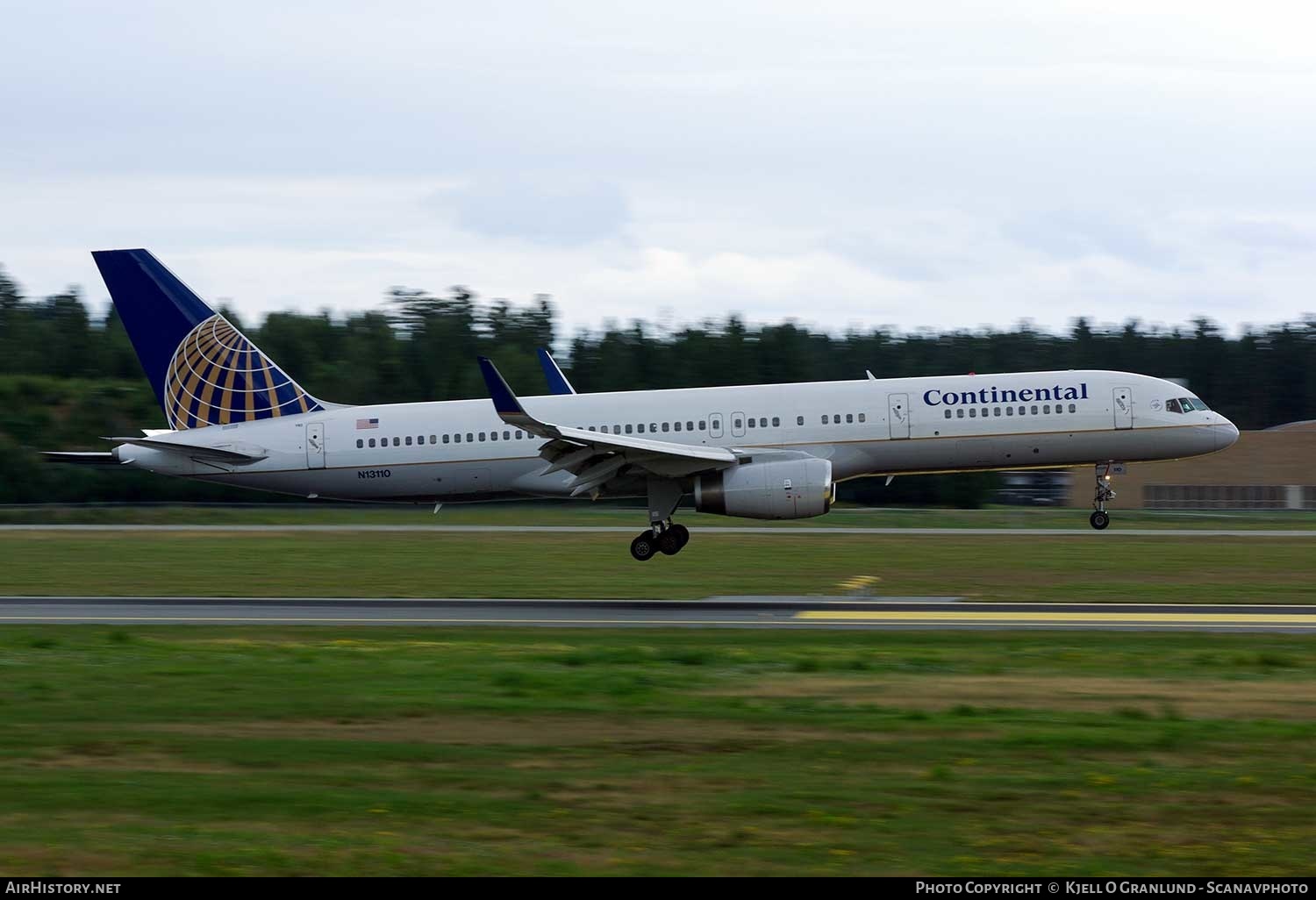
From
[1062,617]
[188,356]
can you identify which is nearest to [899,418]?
[1062,617]

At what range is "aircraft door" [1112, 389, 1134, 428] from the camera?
106 ft

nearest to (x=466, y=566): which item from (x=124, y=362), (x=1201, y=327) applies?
(x=124, y=362)

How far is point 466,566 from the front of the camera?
3331 centimetres

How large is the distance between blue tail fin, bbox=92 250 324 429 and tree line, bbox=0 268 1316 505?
89.7 feet

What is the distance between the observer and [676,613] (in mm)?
24516

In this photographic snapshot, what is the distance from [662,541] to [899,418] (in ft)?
20.5

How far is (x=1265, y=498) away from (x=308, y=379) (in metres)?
57.5

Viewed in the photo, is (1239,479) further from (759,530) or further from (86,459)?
(86,459)

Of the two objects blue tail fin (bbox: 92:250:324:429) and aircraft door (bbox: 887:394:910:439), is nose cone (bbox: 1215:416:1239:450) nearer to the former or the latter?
aircraft door (bbox: 887:394:910:439)

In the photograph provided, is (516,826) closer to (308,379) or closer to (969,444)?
(969,444)

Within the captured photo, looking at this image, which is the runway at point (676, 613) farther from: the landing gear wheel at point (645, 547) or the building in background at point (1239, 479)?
the building in background at point (1239, 479)

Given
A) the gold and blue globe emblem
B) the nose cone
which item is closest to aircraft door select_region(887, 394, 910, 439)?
the nose cone

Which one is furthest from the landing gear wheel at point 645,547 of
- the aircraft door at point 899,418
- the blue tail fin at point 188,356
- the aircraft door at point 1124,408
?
the aircraft door at point 1124,408

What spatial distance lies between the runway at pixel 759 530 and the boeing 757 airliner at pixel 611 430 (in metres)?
7.79
